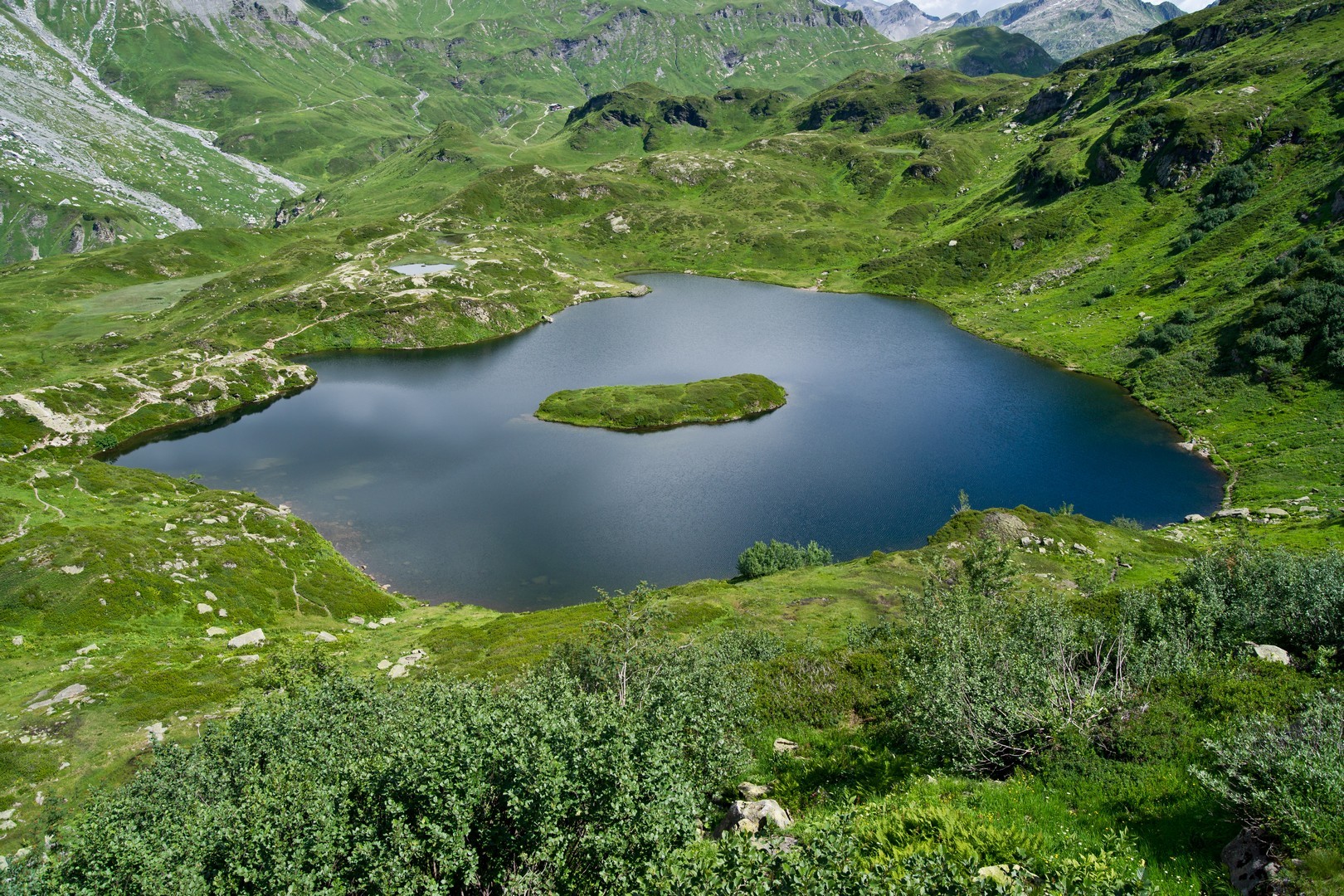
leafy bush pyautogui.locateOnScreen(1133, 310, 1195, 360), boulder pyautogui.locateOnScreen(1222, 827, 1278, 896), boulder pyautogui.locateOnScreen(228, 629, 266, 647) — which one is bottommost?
boulder pyautogui.locateOnScreen(228, 629, 266, 647)

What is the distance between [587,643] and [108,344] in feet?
620

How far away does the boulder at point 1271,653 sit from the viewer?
25975 mm

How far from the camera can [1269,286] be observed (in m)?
122

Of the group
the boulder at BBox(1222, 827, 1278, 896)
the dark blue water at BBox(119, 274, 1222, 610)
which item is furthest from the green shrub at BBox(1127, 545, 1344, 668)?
the dark blue water at BBox(119, 274, 1222, 610)

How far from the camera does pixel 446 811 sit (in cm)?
1752

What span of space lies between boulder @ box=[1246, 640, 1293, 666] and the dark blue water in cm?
4978

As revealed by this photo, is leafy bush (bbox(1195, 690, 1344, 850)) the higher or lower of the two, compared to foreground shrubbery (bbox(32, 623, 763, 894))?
higher

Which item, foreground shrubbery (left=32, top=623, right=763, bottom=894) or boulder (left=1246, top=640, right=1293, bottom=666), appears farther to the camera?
boulder (left=1246, top=640, right=1293, bottom=666)

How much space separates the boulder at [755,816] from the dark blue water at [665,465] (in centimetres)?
5146

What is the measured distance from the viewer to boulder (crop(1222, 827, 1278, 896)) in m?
12.6

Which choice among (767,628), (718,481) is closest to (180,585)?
(767,628)

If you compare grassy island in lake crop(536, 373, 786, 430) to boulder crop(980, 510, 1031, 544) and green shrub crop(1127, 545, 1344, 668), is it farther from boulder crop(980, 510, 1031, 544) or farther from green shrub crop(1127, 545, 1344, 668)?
green shrub crop(1127, 545, 1344, 668)

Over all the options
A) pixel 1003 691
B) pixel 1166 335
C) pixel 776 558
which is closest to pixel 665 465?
pixel 776 558

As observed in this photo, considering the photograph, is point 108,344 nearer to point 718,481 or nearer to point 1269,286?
point 718,481
